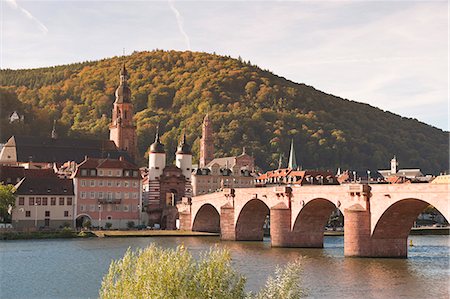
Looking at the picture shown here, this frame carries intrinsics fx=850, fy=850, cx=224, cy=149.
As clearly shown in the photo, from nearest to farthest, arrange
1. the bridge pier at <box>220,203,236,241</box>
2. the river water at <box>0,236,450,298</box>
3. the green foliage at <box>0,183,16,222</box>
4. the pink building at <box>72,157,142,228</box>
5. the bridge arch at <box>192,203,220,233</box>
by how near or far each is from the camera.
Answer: the river water at <box>0,236,450,298</box> < the bridge pier at <box>220,203,236,241</box> < the green foliage at <box>0,183,16,222</box> < the bridge arch at <box>192,203,220,233</box> < the pink building at <box>72,157,142,228</box>

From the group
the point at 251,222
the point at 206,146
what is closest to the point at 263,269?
the point at 251,222

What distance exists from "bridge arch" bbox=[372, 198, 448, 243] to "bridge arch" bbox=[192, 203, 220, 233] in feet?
155

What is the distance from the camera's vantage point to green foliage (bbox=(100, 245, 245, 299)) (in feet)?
104

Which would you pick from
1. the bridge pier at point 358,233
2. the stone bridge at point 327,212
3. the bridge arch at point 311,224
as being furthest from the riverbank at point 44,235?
the bridge pier at point 358,233

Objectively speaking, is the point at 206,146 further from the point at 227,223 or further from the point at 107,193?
the point at 227,223

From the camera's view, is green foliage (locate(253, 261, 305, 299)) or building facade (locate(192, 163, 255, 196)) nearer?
green foliage (locate(253, 261, 305, 299))

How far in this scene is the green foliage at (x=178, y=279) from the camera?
3173 centimetres

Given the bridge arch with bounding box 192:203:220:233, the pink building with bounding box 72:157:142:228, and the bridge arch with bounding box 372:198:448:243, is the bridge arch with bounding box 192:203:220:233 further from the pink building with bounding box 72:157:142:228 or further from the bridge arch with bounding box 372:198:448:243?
the bridge arch with bounding box 372:198:448:243

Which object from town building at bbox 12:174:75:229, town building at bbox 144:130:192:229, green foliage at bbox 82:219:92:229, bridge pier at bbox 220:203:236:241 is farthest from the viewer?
town building at bbox 144:130:192:229

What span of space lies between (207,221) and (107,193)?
47.6 ft

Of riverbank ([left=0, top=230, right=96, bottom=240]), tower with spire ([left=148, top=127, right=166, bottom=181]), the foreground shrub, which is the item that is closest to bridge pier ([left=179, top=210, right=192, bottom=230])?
tower with spire ([left=148, top=127, right=166, bottom=181])

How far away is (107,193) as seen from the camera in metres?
118

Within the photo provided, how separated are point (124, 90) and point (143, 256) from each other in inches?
5431

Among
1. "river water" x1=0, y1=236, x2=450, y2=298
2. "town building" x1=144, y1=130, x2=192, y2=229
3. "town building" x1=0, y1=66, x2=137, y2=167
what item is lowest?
"river water" x1=0, y1=236, x2=450, y2=298
